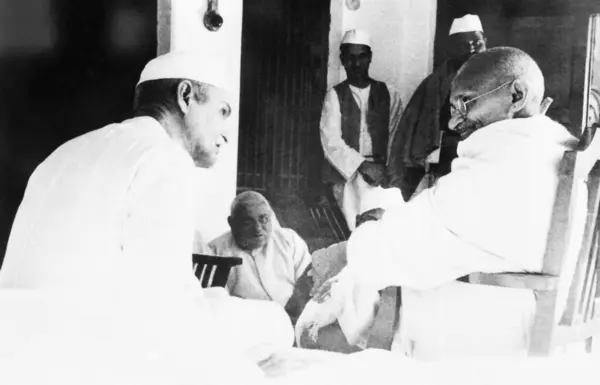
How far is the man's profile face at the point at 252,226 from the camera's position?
240cm

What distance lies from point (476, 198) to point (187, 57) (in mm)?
893

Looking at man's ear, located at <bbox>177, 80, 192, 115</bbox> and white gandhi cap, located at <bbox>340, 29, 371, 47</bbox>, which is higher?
white gandhi cap, located at <bbox>340, 29, 371, 47</bbox>

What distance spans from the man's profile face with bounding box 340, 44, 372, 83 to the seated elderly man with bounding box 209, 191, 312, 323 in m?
0.44

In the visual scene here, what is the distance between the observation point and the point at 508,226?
7.18 ft

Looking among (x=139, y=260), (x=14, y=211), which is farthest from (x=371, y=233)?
(x=14, y=211)

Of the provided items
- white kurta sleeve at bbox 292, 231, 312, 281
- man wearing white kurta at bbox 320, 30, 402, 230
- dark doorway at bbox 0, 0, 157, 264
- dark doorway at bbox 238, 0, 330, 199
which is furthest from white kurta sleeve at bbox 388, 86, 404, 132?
dark doorway at bbox 0, 0, 157, 264

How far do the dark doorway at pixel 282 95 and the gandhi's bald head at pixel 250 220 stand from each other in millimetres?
39

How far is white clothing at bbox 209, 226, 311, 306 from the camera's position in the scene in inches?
93.8

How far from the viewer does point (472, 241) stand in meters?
2.21

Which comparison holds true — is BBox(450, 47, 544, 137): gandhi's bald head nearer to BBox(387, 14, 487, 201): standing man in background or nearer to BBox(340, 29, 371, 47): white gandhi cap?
BBox(387, 14, 487, 201): standing man in background

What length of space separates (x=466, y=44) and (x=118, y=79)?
987mm

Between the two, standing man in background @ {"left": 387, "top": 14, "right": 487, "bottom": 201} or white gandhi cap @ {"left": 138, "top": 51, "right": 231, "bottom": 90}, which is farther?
white gandhi cap @ {"left": 138, "top": 51, "right": 231, "bottom": 90}

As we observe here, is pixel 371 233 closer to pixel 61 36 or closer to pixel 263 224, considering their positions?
pixel 263 224

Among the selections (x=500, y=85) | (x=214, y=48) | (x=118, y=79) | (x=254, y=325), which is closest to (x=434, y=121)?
(x=500, y=85)
